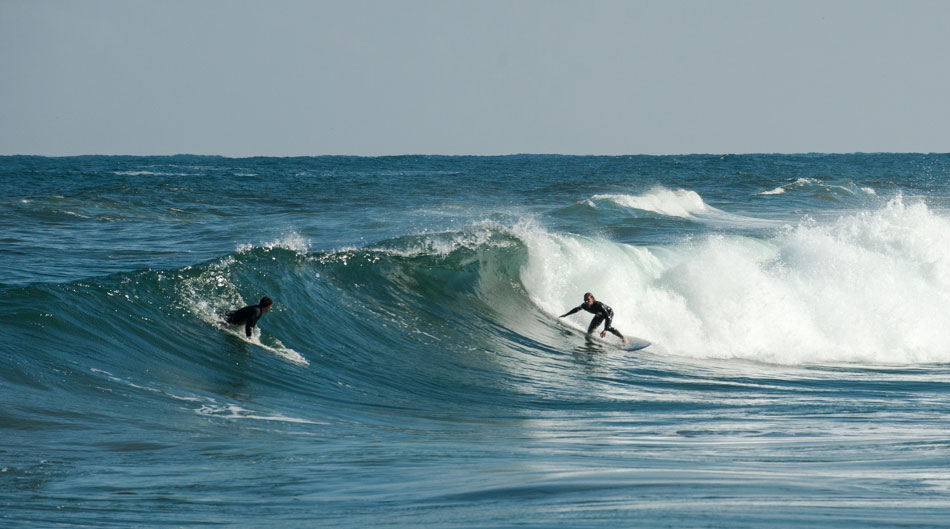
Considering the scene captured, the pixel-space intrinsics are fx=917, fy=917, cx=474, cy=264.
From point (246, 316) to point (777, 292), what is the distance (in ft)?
32.1

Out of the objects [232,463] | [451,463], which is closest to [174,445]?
[232,463]

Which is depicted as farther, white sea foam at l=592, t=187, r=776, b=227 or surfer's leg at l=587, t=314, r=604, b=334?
white sea foam at l=592, t=187, r=776, b=227

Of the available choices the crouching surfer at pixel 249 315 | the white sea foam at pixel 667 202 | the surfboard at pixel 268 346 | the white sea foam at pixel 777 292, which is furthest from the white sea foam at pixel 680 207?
the crouching surfer at pixel 249 315

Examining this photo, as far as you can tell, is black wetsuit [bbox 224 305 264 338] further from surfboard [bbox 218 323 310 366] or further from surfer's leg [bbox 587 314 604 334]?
surfer's leg [bbox 587 314 604 334]

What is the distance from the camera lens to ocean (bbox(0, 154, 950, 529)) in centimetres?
508

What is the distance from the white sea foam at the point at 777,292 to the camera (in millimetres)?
14953

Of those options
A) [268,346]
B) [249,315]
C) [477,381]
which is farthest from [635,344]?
[249,315]

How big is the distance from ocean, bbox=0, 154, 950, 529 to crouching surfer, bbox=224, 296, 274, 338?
232mm

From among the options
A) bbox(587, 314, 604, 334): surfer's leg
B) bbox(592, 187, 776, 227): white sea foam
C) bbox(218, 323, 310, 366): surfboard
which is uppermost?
bbox(592, 187, 776, 227): white sea foam

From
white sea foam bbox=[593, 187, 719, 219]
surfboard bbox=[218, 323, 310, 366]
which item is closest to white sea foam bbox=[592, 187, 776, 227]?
white sea foam bbox=[593, 187, 719, 219]

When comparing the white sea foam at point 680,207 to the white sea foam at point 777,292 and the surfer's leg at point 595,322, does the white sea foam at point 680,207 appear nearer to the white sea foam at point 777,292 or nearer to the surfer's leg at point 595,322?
the white sea foam at point 777,292

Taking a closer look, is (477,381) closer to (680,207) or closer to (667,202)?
(680,207)

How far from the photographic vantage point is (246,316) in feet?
38.7

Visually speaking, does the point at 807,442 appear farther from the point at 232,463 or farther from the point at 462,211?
the point at 462,211
